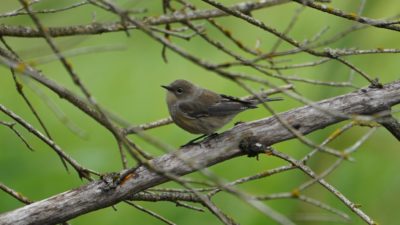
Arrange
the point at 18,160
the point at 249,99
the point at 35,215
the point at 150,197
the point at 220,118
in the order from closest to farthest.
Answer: the point at 35,215, the point at 150,197, the point at 249,99, the point at 220,118, the point at 18,160

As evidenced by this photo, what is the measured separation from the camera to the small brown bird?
5.37 metres

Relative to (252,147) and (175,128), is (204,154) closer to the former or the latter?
(252,147)

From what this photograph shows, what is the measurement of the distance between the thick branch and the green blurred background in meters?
2.32

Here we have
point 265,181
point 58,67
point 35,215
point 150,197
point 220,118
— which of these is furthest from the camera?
point 58,67

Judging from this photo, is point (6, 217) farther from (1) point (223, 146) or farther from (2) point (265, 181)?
(2) point (265, 181)

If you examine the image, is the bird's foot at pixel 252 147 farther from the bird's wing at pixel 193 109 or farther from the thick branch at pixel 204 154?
the bird's wing at pixel 193 109

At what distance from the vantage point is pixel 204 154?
4.13m

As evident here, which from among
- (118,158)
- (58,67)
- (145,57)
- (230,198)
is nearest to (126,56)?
(145,57)

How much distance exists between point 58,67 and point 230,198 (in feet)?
10.9

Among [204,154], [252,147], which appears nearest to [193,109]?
[204,154]

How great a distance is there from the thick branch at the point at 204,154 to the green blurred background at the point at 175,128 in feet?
7.61

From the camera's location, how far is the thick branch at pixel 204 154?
12.8ft

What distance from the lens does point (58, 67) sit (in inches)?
391

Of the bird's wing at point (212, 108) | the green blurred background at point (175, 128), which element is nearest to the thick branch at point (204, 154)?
the bird's wing at point (212, 108)
